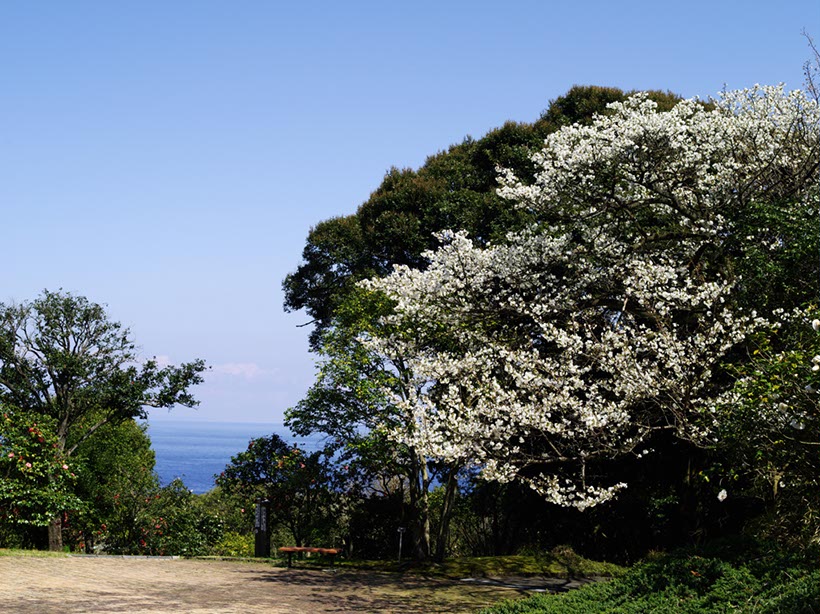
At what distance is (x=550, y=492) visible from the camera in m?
13.3

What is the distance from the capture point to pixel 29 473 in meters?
19.5

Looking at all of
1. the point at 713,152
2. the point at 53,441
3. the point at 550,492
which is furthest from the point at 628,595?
the point at 53,441

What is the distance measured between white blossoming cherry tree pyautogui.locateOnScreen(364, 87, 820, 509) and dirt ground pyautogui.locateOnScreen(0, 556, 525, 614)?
102 inches

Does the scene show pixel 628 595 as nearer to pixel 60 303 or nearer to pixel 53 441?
pixel 53 441

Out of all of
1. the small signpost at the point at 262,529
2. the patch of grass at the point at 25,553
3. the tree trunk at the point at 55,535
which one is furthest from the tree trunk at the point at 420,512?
the tree trunk at the point at 55,535

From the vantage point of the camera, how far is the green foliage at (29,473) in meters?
19.2

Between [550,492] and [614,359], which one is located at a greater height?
[614,359]

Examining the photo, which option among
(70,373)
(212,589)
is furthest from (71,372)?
(212,589)

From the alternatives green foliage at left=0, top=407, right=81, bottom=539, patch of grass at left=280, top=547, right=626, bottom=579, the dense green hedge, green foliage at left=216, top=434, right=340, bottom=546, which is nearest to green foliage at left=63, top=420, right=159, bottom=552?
green foliage at left=0, top=407, right=81, bottom=539

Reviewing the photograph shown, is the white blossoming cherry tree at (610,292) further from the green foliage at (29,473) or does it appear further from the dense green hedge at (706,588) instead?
the green foliage at (29,473)

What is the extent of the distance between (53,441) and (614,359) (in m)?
15.0

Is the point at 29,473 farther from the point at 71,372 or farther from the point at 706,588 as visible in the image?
the point at 706,588

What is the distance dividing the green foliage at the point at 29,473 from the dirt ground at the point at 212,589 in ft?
7.59

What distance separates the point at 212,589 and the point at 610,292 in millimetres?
9453
